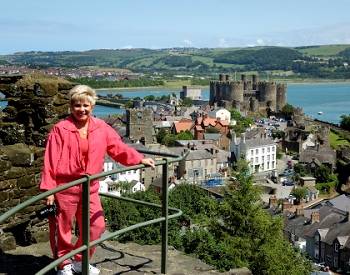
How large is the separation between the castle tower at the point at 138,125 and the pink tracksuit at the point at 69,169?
36318 millimetres

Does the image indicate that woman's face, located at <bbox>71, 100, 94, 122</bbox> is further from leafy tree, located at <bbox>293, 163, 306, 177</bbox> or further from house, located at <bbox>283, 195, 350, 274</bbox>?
leafy tree, located at <bbox>293, 163, 306, 177</bbox>

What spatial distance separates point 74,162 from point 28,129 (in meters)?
1.86

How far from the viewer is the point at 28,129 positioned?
17.5 ft

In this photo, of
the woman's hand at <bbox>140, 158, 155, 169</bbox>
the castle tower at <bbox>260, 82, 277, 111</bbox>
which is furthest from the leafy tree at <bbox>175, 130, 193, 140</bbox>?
the woman's hand at <bbox>140, 158, 155, 169</bbox>

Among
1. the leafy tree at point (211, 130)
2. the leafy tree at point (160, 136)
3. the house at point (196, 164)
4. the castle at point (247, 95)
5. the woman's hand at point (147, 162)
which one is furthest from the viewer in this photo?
the castle at point (247, 95)

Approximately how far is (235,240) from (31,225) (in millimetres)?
6639

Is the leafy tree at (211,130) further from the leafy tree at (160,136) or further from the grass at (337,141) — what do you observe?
the grass at (337,141)

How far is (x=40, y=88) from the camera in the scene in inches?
208

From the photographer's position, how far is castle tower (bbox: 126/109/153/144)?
40656mm

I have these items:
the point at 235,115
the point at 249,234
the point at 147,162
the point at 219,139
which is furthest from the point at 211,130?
the point at 147,162

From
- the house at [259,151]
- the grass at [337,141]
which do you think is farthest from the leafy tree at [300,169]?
the grass at [337,141]

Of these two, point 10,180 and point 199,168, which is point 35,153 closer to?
point 10,180

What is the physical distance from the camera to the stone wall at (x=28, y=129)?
4852mm

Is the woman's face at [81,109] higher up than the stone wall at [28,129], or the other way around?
the woman's face at [81,109]
